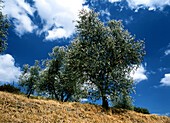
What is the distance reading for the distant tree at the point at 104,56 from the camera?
757 inches

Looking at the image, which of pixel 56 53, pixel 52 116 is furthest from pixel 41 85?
pixel 52 116

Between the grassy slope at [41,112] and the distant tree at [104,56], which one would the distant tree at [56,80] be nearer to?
the distant tree at [104,56]

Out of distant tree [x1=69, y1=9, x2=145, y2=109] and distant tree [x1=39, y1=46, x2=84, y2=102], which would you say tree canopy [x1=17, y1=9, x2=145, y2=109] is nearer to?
distant tree [x1=69, y1=9, x2=145, y2=109]

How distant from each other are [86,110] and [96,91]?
136 inches

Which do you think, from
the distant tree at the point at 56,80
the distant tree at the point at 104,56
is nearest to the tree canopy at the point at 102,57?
the distant tree at the point at 104,56

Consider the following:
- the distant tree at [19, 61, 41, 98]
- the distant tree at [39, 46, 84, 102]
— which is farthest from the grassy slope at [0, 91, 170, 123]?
the distant tree at [19, 61, 41, 98]

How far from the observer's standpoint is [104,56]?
20109 mm

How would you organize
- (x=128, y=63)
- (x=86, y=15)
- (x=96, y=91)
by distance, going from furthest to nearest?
(x=86, y=15)
(x=128, y=63)
(x=96, y=91)

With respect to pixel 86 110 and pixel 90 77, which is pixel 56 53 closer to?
pixel 90 77

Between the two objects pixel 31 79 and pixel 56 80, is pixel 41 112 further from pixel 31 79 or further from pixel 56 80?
pixel 31 79

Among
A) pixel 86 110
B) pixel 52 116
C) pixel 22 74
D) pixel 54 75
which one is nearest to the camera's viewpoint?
pixel 52 116

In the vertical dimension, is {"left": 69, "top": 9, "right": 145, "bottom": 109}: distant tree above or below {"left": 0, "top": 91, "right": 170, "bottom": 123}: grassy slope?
above

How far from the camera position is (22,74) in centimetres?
5162

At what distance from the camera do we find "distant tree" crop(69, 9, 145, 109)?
63.1 ft
